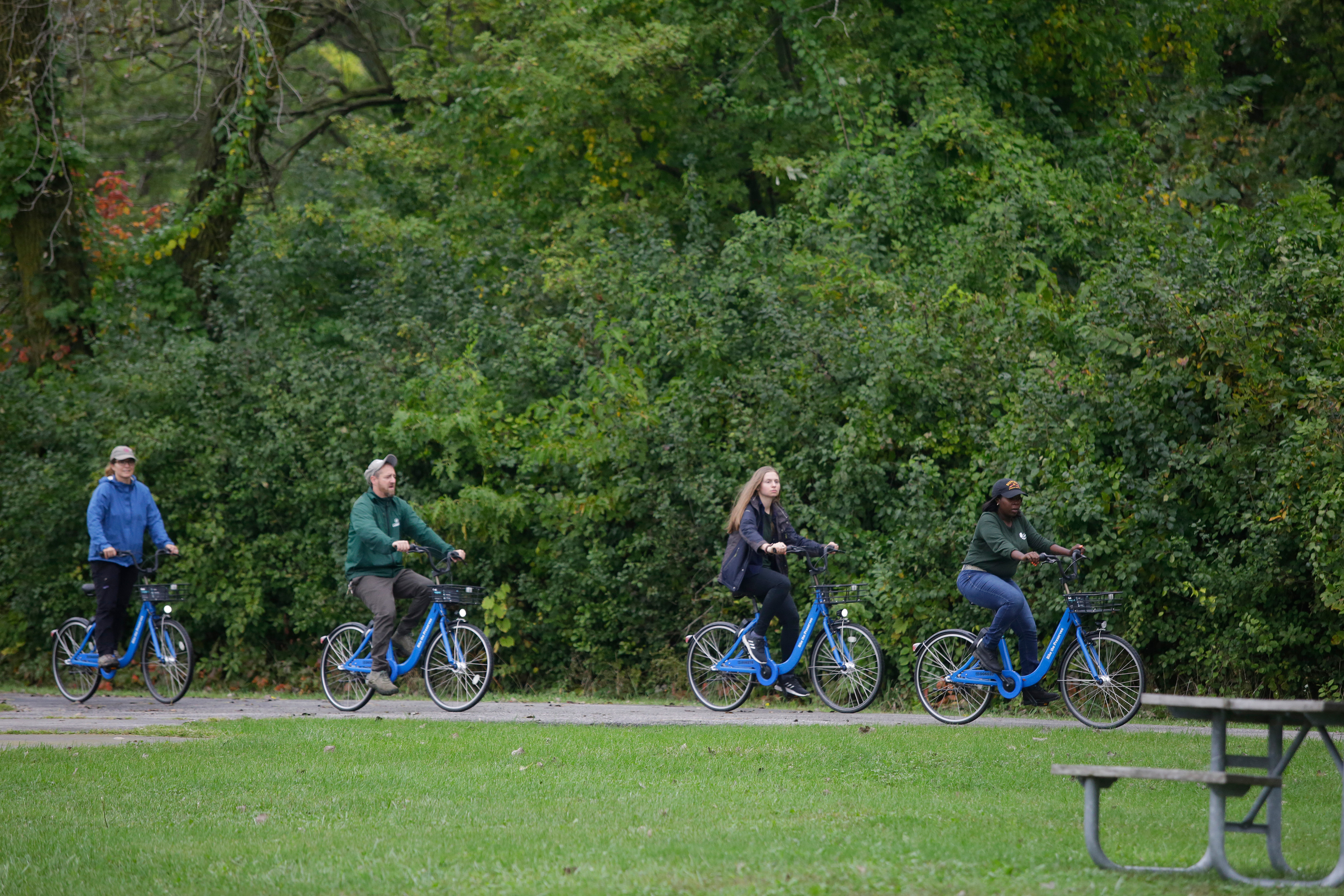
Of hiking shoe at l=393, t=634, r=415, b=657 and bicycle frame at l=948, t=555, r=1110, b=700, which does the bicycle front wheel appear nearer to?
bicycle frame at l=948, t=555, r=1110, b=700

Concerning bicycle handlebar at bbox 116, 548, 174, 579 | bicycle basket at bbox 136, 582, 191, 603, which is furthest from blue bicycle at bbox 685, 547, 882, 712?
bicycle handlebar at bbox 116, 548, 174, 579

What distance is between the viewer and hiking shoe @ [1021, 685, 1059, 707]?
35.6 ft

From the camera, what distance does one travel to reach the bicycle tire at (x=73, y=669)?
13.5 metres

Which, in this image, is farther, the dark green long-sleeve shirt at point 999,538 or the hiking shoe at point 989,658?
the hiking shoe at point 989,658

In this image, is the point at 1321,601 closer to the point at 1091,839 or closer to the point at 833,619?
the point at 833,619

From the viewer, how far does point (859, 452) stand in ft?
42.6

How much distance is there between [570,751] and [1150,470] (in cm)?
566

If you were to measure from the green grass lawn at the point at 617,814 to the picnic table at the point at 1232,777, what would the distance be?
13 cm

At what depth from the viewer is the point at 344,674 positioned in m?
12.4

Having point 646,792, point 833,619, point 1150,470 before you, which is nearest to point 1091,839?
point 646,792

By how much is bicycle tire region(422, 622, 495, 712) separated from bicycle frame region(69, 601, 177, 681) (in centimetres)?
276

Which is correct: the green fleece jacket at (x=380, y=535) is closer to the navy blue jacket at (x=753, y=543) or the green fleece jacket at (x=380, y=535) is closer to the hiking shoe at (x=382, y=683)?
the hiking shoe at (x=382, y=683)

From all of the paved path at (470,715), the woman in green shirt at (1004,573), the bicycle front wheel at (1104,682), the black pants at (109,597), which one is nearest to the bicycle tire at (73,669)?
the paved path at (470,715)

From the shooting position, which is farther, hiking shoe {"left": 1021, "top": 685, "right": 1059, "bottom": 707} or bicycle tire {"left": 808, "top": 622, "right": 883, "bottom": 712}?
bicycle tire {"left": 808, "top": 622, "right": 883, "bottom": 712}
